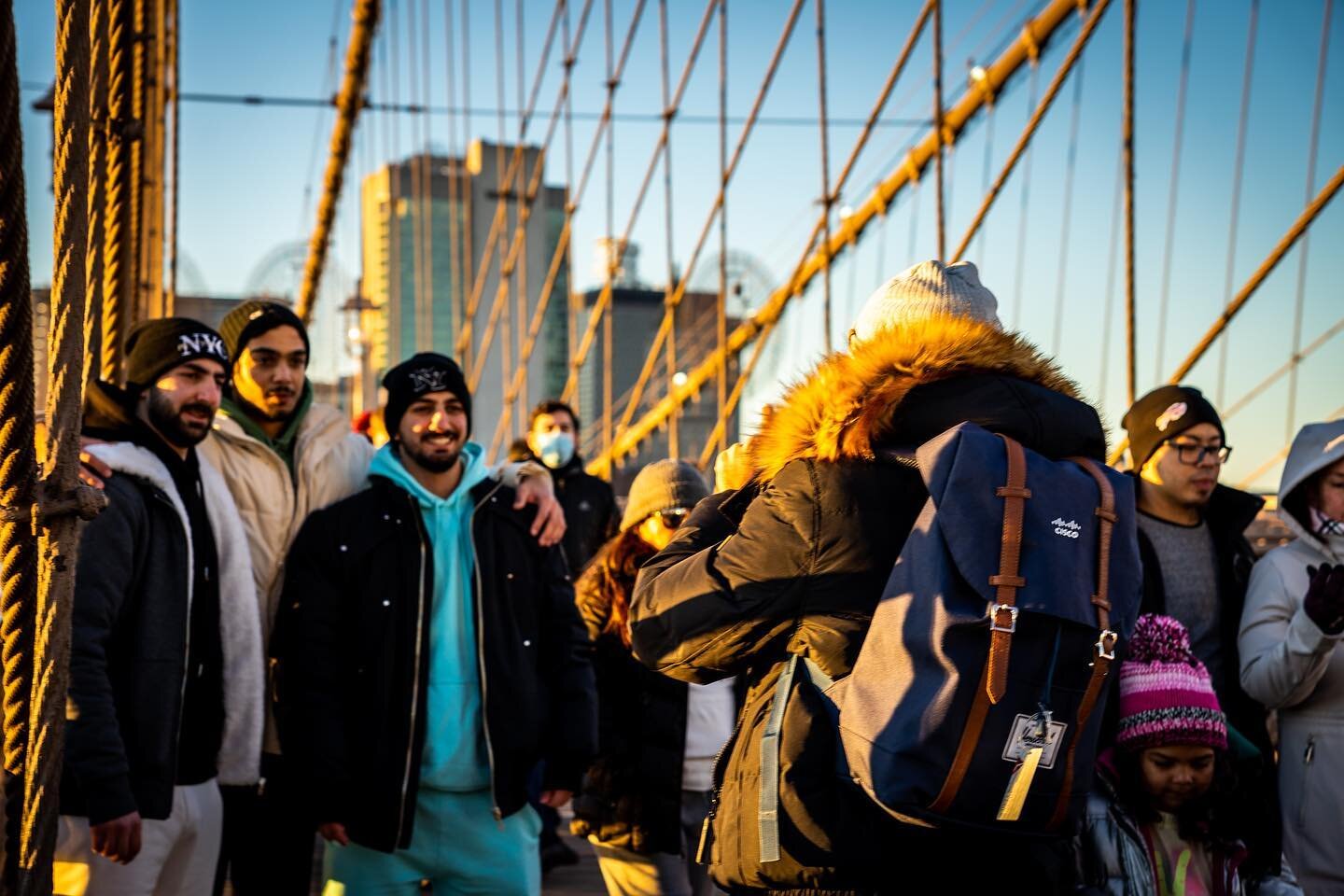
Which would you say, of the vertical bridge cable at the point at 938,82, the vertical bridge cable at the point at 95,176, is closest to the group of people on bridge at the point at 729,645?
the vertical bridge cable at the point at 95,176

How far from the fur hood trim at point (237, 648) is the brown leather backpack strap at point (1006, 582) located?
4.77ft

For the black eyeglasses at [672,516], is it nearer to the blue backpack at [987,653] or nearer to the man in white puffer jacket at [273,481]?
the man in white puffer jacket at [273,481]

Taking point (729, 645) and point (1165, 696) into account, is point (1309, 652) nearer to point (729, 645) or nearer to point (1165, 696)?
point (1165, 696)

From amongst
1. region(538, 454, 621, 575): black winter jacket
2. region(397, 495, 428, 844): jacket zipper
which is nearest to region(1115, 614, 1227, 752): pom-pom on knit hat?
region(397, 495, 428, 844): jacket zipper

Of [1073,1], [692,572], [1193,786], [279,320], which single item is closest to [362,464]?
[279,320]

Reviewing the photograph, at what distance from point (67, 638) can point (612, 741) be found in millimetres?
1554

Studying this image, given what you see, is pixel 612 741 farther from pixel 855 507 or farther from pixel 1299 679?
pixel 855 507

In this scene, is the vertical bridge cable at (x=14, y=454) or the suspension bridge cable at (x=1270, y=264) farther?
the suspension bridge cable at (x=1270, y=264)

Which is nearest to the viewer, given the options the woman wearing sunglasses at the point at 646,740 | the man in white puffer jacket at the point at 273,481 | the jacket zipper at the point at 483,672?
the jacket zipper at the point at 483,672

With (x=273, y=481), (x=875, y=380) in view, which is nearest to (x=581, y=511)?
(x=273, y=481)

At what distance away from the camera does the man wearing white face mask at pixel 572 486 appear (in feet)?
16.6

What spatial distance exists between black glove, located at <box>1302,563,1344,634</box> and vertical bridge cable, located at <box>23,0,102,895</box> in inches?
79.2

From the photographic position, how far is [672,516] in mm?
3066

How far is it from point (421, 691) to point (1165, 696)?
3.98 feet
